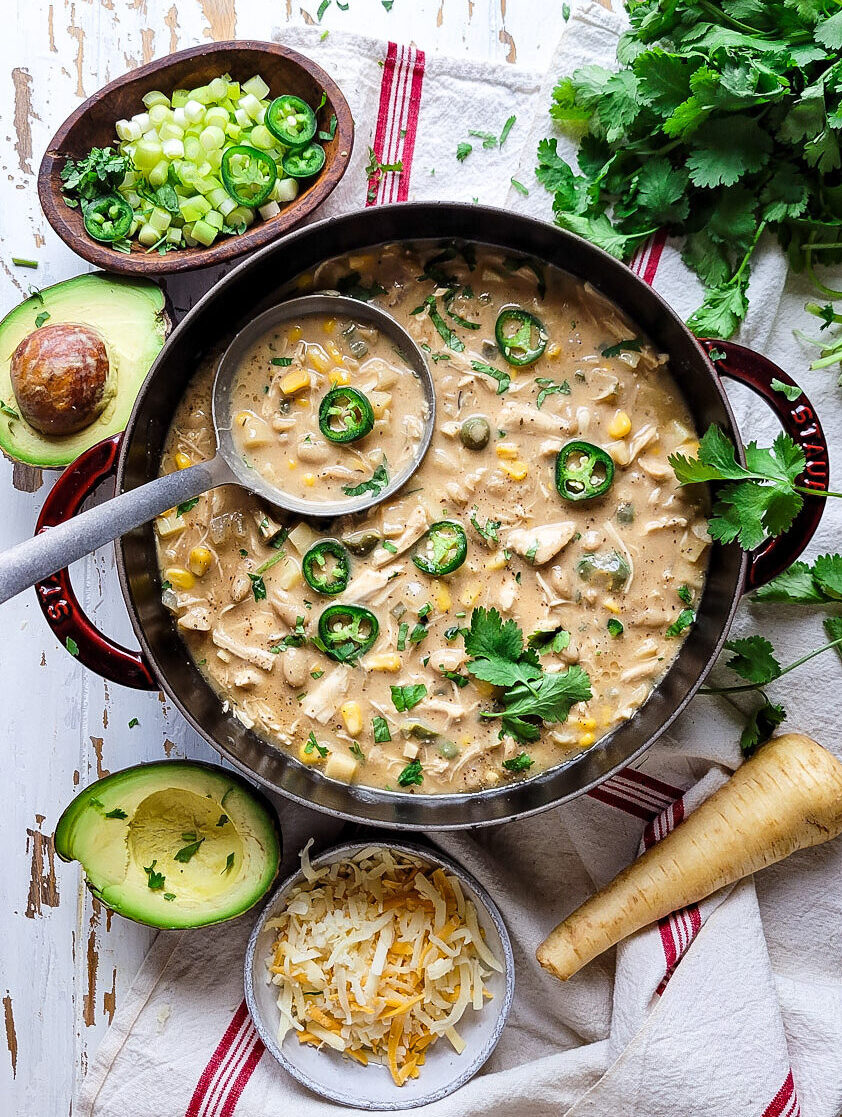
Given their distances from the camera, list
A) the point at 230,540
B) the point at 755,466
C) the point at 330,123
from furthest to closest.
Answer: the point at 330,123
the point at 230,540
the point at 755,466

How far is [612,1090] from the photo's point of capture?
11.1 ft

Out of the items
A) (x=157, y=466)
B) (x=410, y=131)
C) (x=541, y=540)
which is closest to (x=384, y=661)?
(x=541, y=540)

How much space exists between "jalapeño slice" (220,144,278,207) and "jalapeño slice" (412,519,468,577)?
1375mm

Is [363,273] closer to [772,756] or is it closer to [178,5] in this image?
[178,5]

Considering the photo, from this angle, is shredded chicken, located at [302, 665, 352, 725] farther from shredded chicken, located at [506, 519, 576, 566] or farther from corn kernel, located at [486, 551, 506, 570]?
shredded chicken, located at [506, 519, 576, 566]

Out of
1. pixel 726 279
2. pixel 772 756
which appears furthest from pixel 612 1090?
pixel 726 279

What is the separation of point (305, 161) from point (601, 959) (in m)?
3.06

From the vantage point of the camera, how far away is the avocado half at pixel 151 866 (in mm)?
3414

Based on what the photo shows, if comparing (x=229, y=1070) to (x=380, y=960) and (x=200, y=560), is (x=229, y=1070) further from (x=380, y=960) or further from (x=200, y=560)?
(x=200, y=560)

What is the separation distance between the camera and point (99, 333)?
354 cm

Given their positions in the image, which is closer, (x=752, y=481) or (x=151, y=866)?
(x=752, y=481)

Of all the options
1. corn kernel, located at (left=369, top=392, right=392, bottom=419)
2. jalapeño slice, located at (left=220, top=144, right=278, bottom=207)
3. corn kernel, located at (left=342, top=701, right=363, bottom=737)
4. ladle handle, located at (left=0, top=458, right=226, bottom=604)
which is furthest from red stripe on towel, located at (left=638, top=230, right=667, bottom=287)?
corn kernel, located at (left=342, top=701, right=363, bottom=737)

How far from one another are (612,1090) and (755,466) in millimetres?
2113

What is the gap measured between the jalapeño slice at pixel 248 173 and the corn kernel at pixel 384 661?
1.66 m
